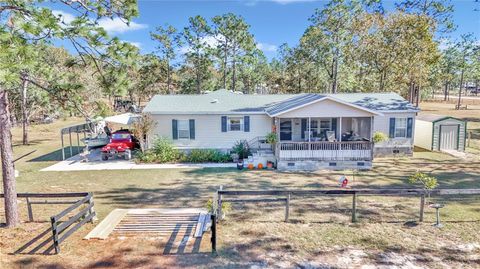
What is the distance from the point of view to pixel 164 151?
18000mm

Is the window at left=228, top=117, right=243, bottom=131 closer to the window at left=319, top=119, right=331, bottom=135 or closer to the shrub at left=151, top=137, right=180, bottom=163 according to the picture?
the shrub at left=151, top=137, right=180, bottom=163

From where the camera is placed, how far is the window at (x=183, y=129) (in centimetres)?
1869

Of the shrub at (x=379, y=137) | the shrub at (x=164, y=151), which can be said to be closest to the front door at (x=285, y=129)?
the shrub at (x=379, y=137)

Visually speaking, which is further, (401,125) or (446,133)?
(446,133)

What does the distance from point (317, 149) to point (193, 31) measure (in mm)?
23631

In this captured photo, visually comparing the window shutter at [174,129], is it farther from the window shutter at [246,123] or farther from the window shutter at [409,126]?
the window shutter at [409,126]

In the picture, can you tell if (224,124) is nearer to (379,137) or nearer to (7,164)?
(379,137)

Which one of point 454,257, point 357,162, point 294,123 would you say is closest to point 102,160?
point 294,123

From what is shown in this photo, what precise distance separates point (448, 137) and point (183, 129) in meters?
16.7

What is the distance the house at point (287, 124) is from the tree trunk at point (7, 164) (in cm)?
985

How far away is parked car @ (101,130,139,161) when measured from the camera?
18484 mm

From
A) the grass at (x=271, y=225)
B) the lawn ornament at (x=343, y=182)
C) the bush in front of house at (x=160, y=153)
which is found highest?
the bush in front of house at (x=160, y=153)

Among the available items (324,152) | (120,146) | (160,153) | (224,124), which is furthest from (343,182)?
(120,146)

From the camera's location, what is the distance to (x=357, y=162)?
53.7ft
